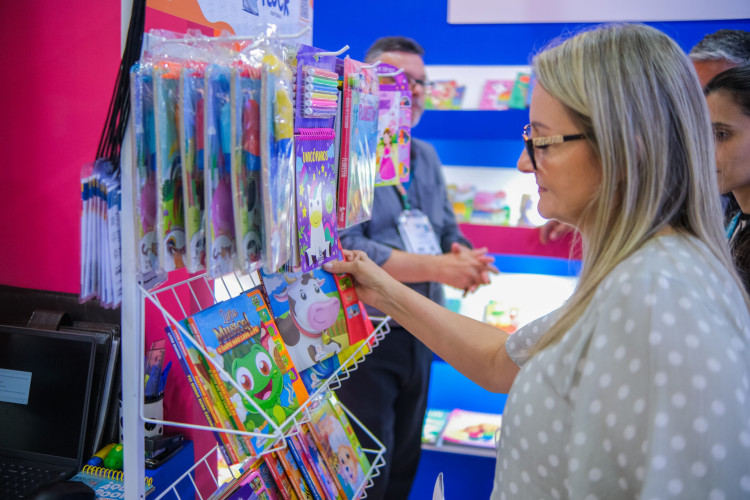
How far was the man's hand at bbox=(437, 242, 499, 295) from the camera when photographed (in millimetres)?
2500

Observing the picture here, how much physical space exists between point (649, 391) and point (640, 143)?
0.40 meters

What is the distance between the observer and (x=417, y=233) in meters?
2.56

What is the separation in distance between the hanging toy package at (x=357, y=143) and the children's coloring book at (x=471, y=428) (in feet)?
7.77

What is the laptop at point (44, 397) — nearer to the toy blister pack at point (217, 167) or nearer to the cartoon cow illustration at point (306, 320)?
the cartoon cow illustration at point (306, 320)

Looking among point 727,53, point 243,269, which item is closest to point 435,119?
point 727,53

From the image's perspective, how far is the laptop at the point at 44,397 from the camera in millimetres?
1435

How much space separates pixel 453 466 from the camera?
3.48m

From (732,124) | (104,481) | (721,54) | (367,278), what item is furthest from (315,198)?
(721,54)

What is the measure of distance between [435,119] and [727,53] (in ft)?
5.38

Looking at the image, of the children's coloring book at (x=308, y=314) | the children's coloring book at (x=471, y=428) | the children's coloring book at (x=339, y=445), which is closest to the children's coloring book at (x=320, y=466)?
the children's coloring book at (x=339, y=445)

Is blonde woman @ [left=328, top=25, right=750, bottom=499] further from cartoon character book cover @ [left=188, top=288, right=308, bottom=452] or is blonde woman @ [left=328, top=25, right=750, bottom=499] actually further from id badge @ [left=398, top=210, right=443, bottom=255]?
id badge @ [left=398, top=210, right=443, bottom=255]

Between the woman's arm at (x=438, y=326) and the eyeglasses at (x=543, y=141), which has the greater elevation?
the eyeglasses at (x=543, y=141)

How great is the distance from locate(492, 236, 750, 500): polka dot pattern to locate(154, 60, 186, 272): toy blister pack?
62 centimetres

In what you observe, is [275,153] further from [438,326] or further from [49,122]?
[49,122]
